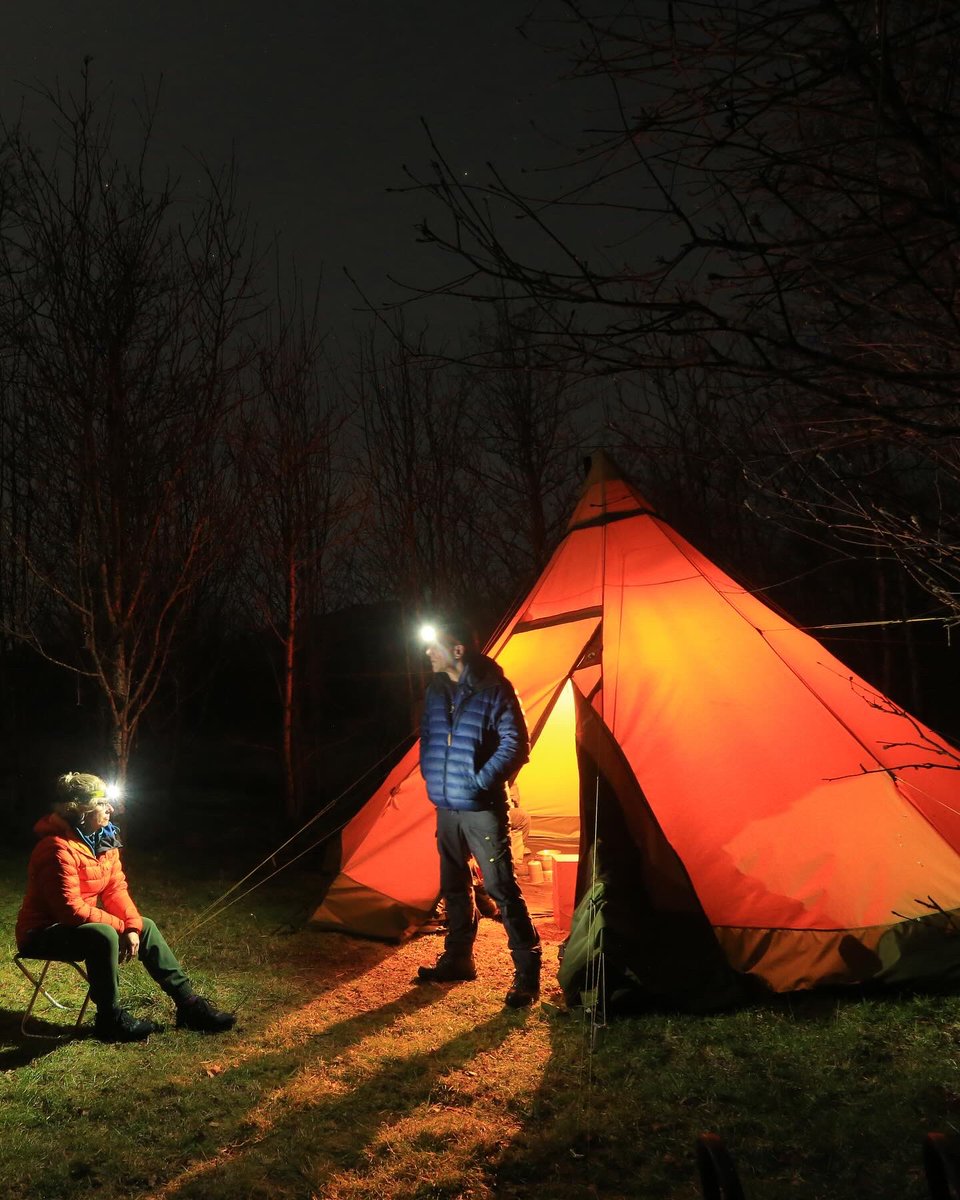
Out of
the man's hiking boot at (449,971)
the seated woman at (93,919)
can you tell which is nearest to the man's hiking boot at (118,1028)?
the seated woman at (93,919)

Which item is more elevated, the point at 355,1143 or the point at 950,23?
the point at 950,23

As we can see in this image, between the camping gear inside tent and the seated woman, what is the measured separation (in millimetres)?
1449

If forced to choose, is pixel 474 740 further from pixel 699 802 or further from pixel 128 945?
pixel 128 945

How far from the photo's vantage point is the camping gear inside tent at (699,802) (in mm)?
4070

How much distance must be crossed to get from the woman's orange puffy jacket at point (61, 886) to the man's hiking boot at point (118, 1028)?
0.34 meters

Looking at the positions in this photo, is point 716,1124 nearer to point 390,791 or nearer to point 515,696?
point 515,696

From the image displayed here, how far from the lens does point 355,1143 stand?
3020 mm

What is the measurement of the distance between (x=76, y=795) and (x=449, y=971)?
200 centimetres

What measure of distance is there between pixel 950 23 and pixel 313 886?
6.30 metres

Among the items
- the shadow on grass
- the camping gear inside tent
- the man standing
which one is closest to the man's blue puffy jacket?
the man standing

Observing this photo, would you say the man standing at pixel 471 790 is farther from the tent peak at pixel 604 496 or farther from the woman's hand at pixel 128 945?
the tent peak at pixel 604 496

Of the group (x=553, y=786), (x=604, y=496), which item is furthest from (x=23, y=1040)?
(x=553, y=786)

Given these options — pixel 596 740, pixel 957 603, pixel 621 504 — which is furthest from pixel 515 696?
pixel 957 603

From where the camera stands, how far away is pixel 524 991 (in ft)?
13.9
